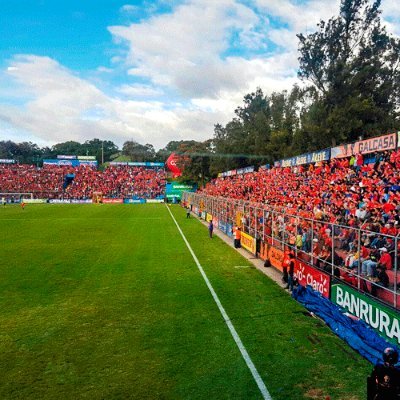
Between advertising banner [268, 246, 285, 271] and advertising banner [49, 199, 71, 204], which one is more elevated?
advertising banner [268, 246, 285, 271]

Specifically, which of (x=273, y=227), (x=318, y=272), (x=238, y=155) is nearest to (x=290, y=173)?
(x=273, y=227)

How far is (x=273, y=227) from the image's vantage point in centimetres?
1895

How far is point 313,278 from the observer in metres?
13.0

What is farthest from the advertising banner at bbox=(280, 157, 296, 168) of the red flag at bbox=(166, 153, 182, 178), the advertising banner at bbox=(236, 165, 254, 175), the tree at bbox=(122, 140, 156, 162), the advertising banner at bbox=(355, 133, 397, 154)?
the tree at bbox=(122, 140, 156, 162)

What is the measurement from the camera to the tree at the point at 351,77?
39375 millimetres

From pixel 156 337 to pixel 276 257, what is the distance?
9497 mm

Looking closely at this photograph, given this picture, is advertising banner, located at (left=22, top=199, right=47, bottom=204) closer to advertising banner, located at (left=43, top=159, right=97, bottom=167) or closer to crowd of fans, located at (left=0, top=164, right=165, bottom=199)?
crowd of fans, located at (left=0, top=164, right=165, bottom=199)

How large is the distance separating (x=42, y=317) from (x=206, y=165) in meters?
81.2

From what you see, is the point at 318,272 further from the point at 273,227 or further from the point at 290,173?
the point at 290,173

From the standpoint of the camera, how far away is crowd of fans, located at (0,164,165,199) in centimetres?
9275

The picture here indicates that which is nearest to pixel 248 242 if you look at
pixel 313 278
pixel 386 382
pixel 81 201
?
pixel 313 278

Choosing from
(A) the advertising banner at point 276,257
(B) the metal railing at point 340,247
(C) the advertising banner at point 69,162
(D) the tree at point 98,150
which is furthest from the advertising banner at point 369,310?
(D) the tree at point 98,150

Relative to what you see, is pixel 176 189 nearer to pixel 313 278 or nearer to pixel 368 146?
pixel 368 146

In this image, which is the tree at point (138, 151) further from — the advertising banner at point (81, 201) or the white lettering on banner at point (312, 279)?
the white lettering on banner at point (312, 279)
